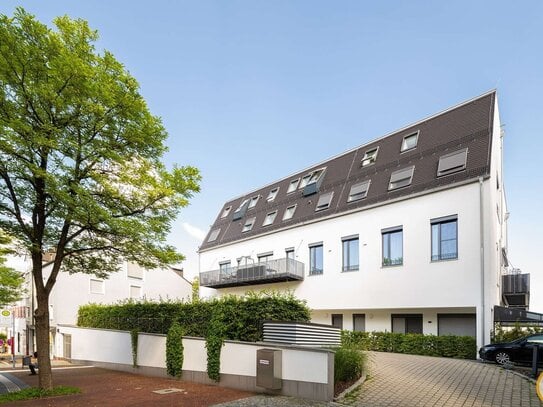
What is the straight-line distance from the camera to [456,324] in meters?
18.6

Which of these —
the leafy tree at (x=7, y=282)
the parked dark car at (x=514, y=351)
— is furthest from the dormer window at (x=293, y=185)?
the leafy tree at (x=7, y=282)

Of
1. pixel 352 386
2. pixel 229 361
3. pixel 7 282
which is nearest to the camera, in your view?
pixel 352 386

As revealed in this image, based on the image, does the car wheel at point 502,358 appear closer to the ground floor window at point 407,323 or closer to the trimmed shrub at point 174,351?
the ground floor window at point 407,323

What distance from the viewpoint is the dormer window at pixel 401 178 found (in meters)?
20.8

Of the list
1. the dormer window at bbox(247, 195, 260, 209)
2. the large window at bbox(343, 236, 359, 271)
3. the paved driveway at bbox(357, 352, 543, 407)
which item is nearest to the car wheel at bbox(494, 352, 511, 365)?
the paved driveway at bbox(357, 352, 543, 407)

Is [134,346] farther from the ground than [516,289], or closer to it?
closer to it

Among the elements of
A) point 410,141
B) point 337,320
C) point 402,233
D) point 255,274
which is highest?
point 410,141

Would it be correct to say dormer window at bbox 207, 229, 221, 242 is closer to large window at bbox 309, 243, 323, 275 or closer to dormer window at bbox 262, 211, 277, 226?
dormer window at bbox 262, 211, 277, 226

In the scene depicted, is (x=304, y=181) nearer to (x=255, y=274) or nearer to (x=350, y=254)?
(x=255, y=274)

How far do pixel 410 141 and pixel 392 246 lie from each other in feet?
19.3

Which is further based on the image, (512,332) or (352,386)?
(512,332)

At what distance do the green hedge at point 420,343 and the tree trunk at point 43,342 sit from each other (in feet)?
31.8

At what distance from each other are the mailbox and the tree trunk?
20.0 feet

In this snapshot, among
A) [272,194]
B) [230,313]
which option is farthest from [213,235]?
[230,313]
